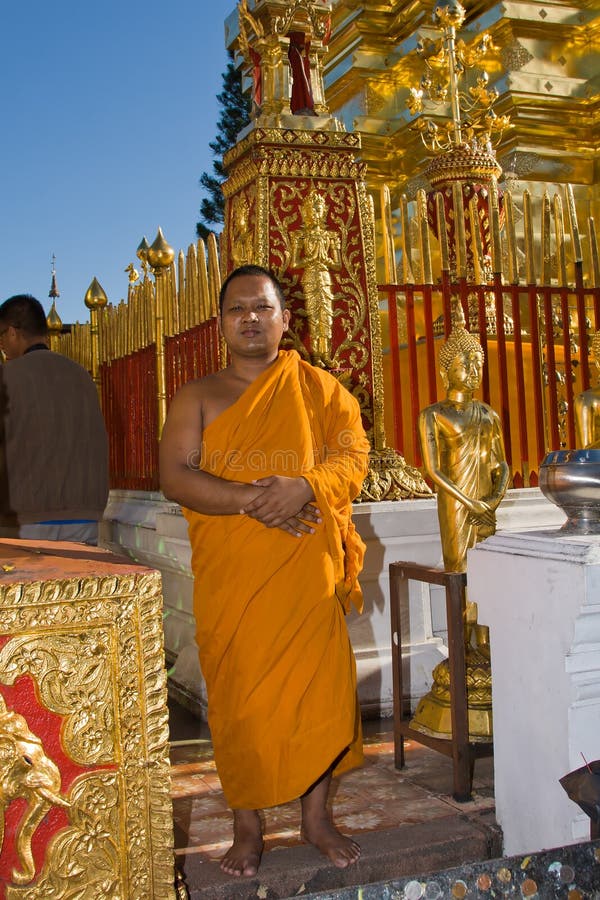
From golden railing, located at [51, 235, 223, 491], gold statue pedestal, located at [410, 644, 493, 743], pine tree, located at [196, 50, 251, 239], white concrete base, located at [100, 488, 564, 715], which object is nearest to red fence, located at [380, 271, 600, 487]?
white concrete base, located at [100, 488, 564, 715]

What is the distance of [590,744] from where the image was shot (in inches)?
93.7

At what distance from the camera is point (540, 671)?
8.23 ft

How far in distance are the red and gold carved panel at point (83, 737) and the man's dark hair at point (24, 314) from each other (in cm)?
224

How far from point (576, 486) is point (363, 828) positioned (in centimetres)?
120

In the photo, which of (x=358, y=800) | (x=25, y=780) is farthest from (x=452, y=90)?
(x=25, y=780)

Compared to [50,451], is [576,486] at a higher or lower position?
lower

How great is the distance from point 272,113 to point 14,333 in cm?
165

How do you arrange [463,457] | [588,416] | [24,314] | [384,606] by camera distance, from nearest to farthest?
[463,457] → [24,314] → [384,606] → [588,416]

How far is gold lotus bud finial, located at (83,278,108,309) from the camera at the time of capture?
7.68 metres

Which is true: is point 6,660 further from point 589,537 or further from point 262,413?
point 589,537

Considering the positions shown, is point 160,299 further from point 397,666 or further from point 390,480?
point 397,666

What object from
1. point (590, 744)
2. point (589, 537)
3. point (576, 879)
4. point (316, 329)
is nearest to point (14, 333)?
point (316, 329)

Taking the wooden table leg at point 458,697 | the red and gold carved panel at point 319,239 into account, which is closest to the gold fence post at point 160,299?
the red and gold carved panel at point 319,239

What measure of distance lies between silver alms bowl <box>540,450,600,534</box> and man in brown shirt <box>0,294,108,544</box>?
1.74m
